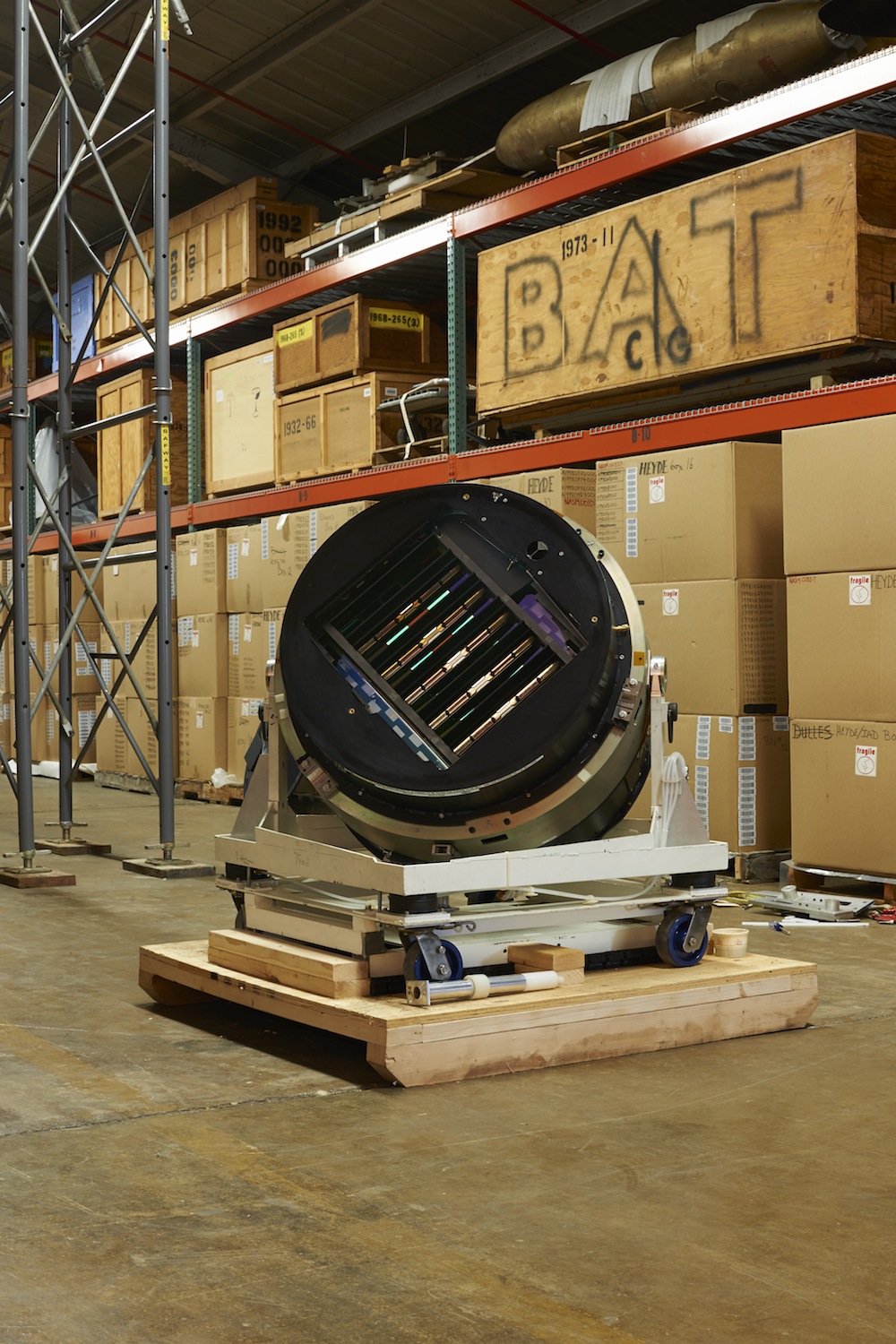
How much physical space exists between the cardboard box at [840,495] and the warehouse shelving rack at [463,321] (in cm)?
13

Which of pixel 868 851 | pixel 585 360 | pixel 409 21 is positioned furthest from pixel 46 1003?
pixel 409 21

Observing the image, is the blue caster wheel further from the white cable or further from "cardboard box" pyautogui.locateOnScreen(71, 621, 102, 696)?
"cardboard box" pyautogui.locateOnScreen(71, 621, 102, 696)

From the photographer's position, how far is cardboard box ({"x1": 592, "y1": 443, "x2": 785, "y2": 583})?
6.90m

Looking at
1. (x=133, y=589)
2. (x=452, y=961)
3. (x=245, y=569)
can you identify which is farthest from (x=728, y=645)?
(x=133, y=589)

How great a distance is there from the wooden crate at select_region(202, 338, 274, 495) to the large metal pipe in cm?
329

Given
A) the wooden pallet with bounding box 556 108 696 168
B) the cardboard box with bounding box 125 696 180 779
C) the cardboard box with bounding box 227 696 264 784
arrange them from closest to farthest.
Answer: the wooden pallet with bounding box 556 108 696 168
the cardboard box with bounding box 227 696 264 784
the cardboard box with bounding box 125 696 180 779

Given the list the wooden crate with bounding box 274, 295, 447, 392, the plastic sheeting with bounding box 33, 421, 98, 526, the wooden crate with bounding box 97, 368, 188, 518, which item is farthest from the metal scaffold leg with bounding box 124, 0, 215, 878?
the plastic sheeting with bounding box 33, 421, 98, 526

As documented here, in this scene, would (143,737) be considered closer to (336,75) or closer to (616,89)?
(336,75)

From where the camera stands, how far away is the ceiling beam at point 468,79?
10688 millimetres

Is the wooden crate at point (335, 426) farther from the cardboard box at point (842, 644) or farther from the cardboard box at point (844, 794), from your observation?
the cardboard box at point (844, 794)

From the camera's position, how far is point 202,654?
11.8 meters

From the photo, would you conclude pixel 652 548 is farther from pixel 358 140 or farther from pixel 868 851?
pixel 358 140

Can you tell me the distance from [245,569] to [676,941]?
7.57m

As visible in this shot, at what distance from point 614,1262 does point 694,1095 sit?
1.09m
